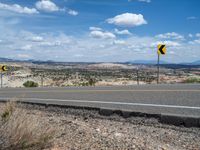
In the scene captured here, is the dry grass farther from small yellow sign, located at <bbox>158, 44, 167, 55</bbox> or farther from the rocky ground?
small yellow sign, located at <bbox>158, 44, 167, 55</bbox>

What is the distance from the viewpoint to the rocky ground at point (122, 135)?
622 cm

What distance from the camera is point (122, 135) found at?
6922 millimetres

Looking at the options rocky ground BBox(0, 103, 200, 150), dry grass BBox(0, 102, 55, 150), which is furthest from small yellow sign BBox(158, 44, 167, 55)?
dry grass BBox(0, 102, 55, 150)

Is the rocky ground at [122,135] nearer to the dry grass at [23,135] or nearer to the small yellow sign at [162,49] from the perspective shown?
the dry grass at [23,135]

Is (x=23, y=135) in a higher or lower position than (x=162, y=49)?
lower

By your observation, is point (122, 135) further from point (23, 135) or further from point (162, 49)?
point (162, 49)

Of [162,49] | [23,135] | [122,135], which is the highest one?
[162,49]

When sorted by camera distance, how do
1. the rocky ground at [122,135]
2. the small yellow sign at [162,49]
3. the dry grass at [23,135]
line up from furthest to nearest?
1. the small yellow sign at [162,49]
2. the rocky ground at [122,135]
3. the dry grass at [23,135]

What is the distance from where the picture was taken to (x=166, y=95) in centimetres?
1259

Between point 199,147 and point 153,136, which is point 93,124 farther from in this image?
point 199,147

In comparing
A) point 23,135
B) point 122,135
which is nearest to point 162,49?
point 122,135

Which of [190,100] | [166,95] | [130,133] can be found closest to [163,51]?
[166,95]

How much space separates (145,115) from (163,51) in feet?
39.2

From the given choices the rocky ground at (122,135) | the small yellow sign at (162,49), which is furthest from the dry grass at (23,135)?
the small yellow sign at (162,49)
